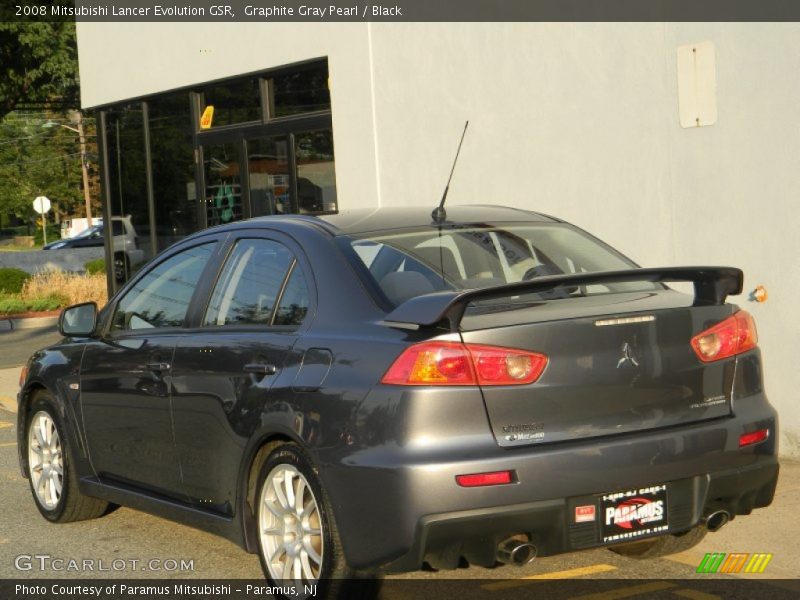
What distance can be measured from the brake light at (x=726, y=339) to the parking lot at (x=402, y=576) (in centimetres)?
102

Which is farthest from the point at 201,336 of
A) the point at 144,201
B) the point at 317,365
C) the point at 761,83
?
the point at 144,201

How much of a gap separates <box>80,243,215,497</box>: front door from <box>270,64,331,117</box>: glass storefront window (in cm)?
657

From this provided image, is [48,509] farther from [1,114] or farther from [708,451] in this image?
[1,114]

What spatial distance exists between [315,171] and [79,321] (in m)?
6.66

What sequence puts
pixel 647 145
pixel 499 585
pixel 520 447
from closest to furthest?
pixel 520 447
pixel 499 585
pixel 647 145

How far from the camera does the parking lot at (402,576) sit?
5.79 m

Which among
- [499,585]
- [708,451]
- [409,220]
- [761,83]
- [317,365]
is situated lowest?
[499,585]

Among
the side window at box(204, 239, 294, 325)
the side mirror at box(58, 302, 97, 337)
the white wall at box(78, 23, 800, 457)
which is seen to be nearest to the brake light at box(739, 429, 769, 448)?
the side window at box(204, 239, 294, 325)

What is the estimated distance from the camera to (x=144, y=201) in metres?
17.0

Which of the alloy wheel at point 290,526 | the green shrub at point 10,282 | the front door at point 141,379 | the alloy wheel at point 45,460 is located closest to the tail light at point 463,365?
the alloy wheel at point 290,526

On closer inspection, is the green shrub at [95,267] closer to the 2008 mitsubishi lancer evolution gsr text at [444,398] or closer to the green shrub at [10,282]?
the green shrub at [10,282]

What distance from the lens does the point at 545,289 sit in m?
→ 5.07

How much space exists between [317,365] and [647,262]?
4.68m

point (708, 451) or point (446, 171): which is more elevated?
point (446, 171)
